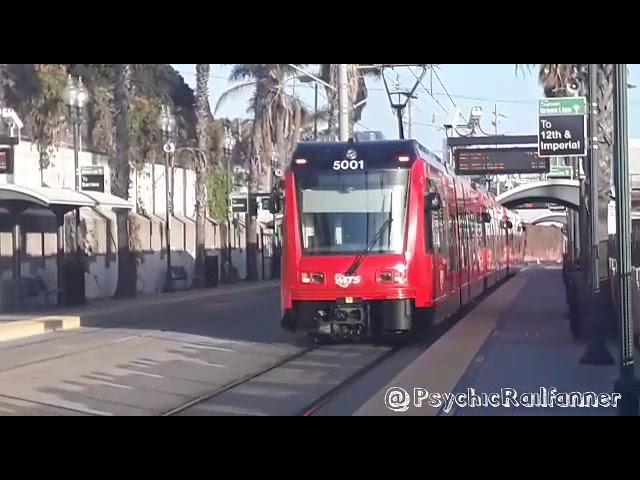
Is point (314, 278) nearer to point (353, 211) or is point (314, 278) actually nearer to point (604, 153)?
point (353, 211)

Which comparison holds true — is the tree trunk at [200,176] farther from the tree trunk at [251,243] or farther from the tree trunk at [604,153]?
the tree trunk at [604,153]

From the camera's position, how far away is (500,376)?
14.7 meters

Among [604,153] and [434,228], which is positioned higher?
[604,153]

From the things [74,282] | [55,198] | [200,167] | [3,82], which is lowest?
[74,282]

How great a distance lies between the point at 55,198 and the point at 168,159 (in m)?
11.4

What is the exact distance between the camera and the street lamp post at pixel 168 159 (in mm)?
41844

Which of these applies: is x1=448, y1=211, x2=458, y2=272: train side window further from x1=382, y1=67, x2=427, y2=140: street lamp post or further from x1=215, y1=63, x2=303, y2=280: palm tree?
x1=215, y1=63, x2=303, y2=280: palm tree

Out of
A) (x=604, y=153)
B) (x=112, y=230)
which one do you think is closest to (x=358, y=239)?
(x=604, y=153)

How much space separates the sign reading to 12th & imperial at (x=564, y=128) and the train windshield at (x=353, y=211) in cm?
351

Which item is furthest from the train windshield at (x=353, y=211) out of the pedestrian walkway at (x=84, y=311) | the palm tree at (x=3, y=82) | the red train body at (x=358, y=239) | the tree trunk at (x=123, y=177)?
the tree trunk at (x=123, y=177)

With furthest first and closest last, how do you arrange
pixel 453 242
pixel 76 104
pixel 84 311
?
pixel 76 104, pixel 84 311, pixel 453 242

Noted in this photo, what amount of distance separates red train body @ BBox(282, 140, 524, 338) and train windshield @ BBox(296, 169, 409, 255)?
15mm
